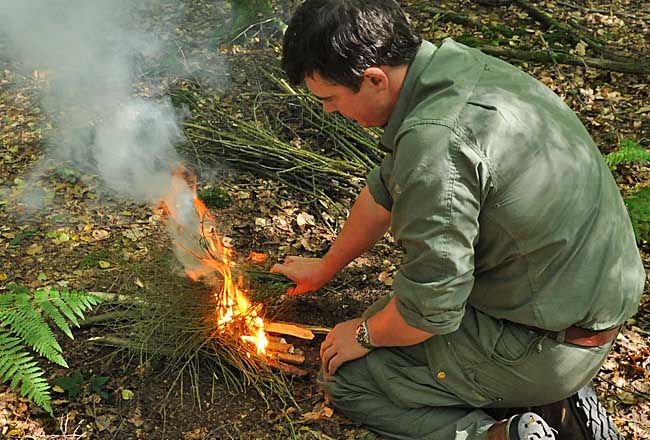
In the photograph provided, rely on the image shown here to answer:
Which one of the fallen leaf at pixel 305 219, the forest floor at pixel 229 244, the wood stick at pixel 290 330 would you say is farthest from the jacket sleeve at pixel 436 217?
the fallen leaf at pixel 305 219

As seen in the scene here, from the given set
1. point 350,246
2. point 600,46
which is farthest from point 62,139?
point 600,46

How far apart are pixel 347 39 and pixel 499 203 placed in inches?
25.8

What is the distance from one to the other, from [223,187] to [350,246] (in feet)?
4.37

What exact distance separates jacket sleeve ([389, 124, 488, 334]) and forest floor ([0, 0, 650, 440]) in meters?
0.88

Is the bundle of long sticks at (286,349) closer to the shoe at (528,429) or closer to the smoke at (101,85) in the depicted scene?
the shoe at (528,429)

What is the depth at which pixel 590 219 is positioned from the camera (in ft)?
7.03

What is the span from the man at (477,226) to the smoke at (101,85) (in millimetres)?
2068

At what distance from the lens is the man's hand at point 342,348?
2.64m

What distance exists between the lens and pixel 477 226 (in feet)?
6.64

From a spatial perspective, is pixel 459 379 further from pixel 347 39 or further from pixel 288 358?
pixel 347 39

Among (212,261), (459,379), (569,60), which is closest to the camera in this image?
(459,379)

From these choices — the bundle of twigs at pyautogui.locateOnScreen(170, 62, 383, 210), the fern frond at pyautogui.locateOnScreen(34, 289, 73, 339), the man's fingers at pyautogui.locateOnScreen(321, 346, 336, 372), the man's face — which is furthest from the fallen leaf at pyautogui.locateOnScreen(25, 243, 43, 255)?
the man's face

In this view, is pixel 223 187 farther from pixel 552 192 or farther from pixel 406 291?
pixel 552 192

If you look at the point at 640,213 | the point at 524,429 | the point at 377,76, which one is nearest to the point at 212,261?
the point at 377,76
